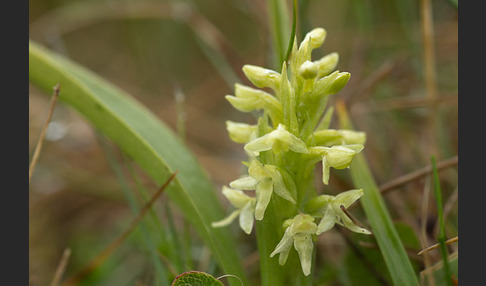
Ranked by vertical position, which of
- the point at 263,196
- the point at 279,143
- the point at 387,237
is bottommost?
the point at 387,237

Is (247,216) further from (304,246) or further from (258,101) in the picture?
(258,101)

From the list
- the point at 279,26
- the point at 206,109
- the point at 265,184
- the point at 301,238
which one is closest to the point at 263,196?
the point at 265,184

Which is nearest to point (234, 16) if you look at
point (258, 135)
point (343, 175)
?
point (343, 175)

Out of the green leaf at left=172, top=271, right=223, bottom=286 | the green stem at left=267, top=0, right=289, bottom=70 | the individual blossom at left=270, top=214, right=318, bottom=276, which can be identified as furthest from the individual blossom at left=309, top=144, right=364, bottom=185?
the green stem at left=267, top=0, right=289, bottom=70

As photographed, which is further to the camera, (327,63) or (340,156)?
(327,63)

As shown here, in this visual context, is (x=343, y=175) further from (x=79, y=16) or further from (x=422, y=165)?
(x=79, y=16)
